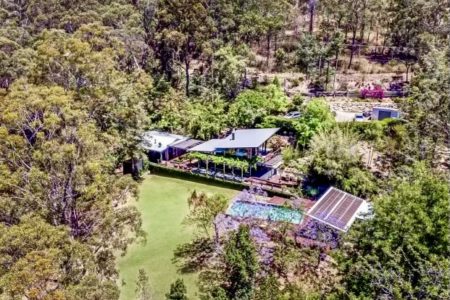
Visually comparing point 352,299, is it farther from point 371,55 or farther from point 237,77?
point 371,55

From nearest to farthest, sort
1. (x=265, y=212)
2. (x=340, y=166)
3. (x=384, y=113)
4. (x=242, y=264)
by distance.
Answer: (x=242, y=264)
(x=265, y=212)
(x=340, y=166)
(x=384, y=113)

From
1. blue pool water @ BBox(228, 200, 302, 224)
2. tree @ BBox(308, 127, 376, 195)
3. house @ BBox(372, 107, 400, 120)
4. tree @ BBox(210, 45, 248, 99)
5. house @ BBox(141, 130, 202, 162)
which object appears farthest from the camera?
tree @ BBox(210, 45, 248, 99)

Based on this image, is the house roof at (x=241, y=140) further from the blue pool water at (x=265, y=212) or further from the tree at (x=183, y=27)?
the tree at (x=183, y=27)

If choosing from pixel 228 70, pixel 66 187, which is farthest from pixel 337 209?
pixel 228 70

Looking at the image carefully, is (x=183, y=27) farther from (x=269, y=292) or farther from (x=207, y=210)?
(x=269, y=292)

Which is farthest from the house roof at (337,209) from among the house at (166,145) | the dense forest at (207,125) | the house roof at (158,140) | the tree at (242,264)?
the house roof at (158,140)

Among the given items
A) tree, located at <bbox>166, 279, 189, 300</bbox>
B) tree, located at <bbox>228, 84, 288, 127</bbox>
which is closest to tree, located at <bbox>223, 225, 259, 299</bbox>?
tree, located at <bbox>166, 279, 189, 300</bbox>

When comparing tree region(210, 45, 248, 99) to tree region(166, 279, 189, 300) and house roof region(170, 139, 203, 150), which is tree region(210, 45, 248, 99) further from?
tree region(166, 279, 189, 300)
